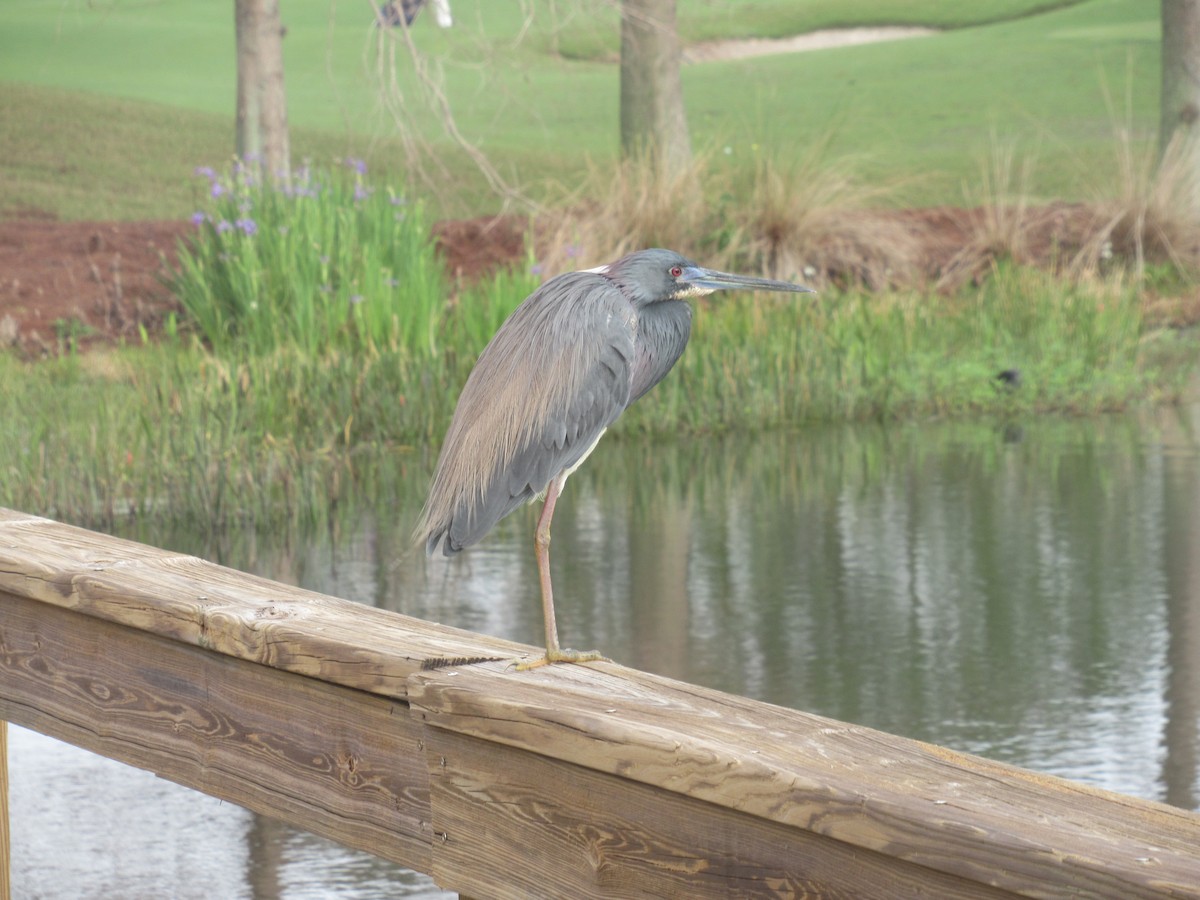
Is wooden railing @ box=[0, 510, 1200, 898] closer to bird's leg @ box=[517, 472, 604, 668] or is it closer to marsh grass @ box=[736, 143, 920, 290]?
bird's leg @ box=[517, 472, 604, 668]

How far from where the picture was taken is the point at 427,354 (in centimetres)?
857

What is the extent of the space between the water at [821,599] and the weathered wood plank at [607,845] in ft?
5.44

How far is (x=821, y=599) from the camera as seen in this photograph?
18.9 ft

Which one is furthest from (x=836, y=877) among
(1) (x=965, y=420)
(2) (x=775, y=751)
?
(1) (x=965, y=420)

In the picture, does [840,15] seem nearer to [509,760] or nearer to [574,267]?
[574,267]

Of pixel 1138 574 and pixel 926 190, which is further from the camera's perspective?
pixel 926 190

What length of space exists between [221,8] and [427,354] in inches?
901

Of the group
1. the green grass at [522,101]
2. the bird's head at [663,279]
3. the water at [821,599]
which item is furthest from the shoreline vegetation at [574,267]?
the green grass at [522,101]

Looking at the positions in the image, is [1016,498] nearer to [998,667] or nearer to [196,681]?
[998,667]

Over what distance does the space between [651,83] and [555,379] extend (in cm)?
1190

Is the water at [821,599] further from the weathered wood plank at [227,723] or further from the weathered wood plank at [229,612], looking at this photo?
the weathered wood plank at [229,612]

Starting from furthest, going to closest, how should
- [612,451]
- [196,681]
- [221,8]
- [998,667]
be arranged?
[221,8], [612,451], [998,667], [196,681]

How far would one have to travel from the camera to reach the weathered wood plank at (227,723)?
213 cm

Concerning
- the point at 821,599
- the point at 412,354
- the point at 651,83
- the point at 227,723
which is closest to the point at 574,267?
the point at 412,354
